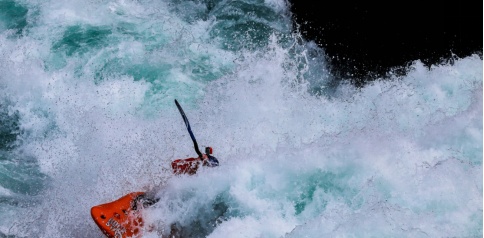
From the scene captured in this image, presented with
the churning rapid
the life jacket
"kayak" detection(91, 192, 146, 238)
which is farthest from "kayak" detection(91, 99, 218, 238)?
the life jacket

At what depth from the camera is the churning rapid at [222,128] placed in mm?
5855

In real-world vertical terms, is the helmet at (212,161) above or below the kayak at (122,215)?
above

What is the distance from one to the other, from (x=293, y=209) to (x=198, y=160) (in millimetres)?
1389

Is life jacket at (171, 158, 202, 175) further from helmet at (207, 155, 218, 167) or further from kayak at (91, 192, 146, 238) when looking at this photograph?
kayak at (91, 192, 146, 238)


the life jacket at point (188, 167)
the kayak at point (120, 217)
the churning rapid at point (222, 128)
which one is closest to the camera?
the kayak at point (120, 217)

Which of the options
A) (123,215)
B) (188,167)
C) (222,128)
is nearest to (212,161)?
(188,167)

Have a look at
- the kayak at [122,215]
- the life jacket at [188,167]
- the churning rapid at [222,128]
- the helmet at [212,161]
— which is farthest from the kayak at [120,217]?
the helmet at [212,161]

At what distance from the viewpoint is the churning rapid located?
586 centimetres

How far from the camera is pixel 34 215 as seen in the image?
6023 millimetres

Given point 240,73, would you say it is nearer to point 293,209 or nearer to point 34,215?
point 293,209

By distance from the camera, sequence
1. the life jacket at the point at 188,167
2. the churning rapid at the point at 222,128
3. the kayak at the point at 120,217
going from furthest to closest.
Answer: the life jacket at the point at 188,167 → the churning rapid at the point at 222,128 → the kayak at the point at 120,217

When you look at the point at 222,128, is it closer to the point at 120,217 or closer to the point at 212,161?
the point at 212,161

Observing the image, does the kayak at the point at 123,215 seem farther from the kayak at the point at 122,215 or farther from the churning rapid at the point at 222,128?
the churning rapid at the point at 222,128

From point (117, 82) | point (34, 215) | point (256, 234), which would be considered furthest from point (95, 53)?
point (256, 234)
